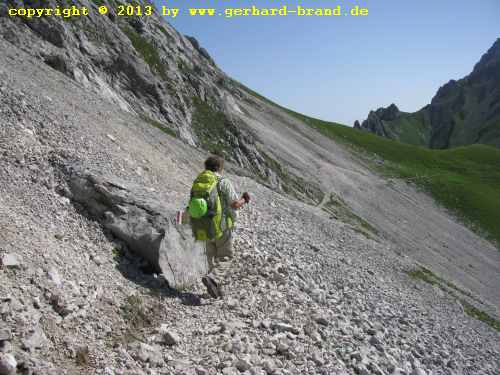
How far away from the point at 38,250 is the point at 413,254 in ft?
122

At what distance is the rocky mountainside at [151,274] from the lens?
287 inches

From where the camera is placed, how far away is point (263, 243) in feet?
51.5

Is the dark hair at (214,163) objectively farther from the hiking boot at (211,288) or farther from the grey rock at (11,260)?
the grey rock at (11,260)

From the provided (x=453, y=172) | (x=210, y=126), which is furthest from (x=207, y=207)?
(x=453, y=172)

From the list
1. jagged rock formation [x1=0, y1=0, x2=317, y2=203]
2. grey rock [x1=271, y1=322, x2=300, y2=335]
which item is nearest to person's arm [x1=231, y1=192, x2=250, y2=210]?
grey rock [x1=271, y1=322, x2=300, y2=335]

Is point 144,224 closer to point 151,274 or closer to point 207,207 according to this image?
point 151,274

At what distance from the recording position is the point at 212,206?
10164mm

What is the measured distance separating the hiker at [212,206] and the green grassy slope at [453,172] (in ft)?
230

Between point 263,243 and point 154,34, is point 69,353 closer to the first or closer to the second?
point 263,243

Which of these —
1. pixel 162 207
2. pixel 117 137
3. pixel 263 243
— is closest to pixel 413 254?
pixel 263 243

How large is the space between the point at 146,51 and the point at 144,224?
3222 cm

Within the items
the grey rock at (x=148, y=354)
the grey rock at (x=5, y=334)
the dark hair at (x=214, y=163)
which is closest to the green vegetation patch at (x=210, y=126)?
the dark hair at (x=214, y=163)

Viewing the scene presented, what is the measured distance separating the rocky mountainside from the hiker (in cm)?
81

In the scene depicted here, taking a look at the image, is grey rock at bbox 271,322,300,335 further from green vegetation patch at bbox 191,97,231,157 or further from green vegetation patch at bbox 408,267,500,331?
green vegetation patch at bbox 191,97,231,157
